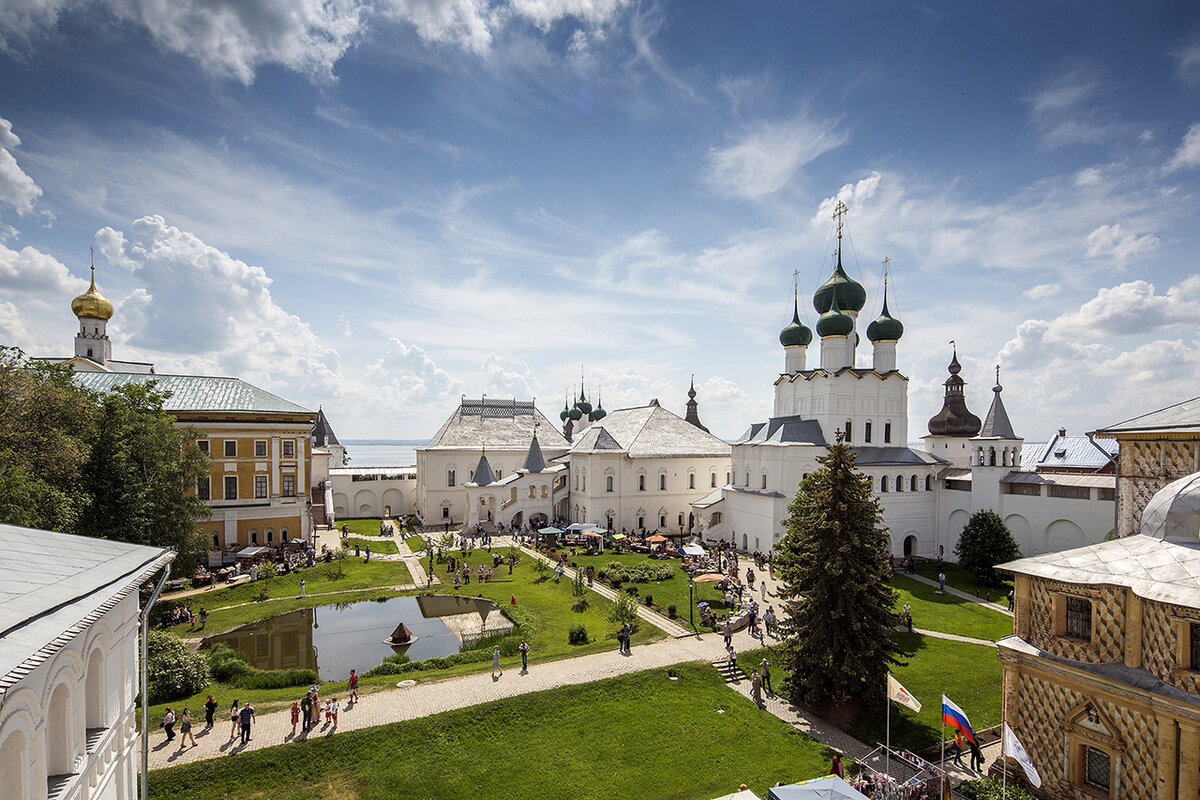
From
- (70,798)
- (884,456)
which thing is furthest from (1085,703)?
(884,456)

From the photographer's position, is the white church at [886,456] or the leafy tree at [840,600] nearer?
the leafy tree at [840,600]

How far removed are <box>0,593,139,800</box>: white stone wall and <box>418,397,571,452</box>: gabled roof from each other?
3937 cm

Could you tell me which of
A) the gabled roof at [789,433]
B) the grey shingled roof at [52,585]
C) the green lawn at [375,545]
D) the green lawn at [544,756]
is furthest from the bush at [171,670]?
the gabled roof at [789,433]

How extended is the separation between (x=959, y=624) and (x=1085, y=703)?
47.6ft

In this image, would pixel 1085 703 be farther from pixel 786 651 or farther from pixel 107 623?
pixel 107 623

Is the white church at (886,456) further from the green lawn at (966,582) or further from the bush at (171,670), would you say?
the bush at (171,670)

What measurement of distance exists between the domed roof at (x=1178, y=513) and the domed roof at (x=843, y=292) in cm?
2754

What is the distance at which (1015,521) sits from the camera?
122 feet

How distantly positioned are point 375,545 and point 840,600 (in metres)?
32.7

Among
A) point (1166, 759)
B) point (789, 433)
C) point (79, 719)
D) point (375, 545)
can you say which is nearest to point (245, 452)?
point (375, 545)

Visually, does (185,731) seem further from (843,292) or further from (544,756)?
(843,292)

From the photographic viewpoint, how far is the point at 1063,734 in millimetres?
13617

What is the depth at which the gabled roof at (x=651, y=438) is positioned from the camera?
155 ft

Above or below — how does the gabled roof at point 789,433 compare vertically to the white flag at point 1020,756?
above
